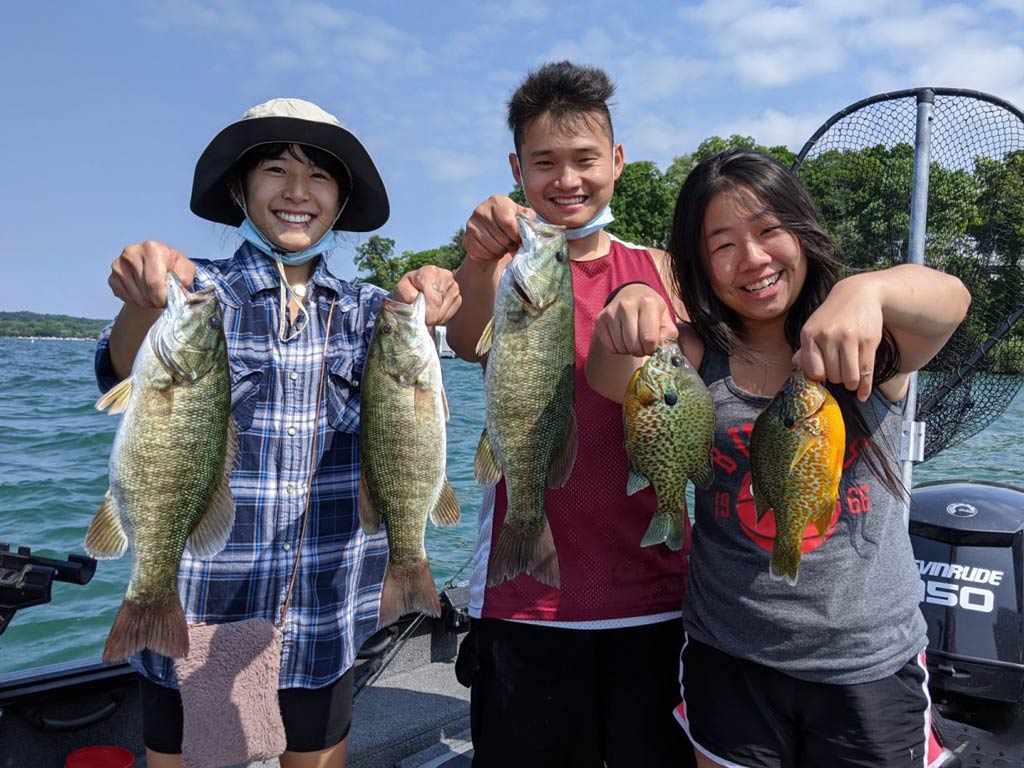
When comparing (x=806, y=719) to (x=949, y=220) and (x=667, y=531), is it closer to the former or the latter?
(x=667, y=531)

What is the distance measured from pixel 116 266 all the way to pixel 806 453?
2.39 meters

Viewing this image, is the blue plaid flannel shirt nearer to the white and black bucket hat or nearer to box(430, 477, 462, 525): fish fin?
the white and black bucket hat

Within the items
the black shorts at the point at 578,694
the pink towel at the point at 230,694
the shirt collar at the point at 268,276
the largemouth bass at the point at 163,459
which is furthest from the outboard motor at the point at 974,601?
the largemouth bass at the point at 163,459

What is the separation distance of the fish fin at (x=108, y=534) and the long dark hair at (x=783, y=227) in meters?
2.25

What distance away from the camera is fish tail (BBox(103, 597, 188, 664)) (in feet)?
7.85

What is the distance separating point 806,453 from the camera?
229cm

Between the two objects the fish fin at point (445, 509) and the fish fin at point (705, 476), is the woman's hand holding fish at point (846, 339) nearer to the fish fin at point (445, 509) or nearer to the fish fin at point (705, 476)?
the fish fin at point (705, 476)

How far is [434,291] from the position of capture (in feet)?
9.23

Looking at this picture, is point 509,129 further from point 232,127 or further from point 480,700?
point 480,700

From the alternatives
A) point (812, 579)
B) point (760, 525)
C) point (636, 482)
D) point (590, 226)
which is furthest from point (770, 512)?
point (590, 226)

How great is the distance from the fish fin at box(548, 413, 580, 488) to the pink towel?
1.26 m

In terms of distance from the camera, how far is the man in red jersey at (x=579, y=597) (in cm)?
283

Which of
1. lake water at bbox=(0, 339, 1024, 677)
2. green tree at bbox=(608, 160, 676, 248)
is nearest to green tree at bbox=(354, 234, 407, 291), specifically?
green tree at bbox=(608, 160, 676, 248)

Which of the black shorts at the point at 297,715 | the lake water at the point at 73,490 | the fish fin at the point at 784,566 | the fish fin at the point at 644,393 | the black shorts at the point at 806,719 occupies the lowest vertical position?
the lake water at the point at 73,490
